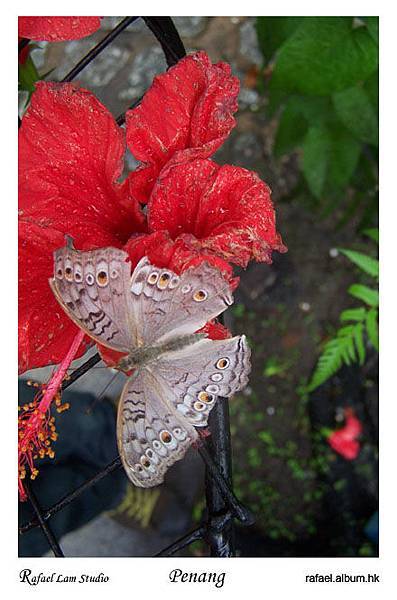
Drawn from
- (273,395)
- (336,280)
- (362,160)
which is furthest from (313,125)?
(273,395)

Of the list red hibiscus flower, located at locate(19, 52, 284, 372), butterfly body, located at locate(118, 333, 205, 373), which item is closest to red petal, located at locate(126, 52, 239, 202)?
red hibiscus flower, located at locate(19, 52, 284, 372)

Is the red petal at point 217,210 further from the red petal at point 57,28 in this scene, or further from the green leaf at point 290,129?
the green leaf at point 290,129

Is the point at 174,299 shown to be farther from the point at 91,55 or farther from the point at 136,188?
the point at 91,55

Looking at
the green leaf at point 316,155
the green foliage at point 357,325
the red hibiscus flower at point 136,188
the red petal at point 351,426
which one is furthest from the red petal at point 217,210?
the red petal at point 351,426

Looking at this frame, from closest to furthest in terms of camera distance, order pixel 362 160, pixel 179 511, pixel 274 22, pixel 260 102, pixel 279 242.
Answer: pixel 279 242 → pixel 274 22 → pixel 362 160 → pixel 179 511 → pixel 260 102

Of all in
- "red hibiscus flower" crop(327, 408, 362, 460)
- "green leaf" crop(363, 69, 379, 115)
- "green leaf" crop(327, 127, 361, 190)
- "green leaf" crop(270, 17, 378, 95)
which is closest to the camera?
"green leaf" crop(270, 17, 378, 95)

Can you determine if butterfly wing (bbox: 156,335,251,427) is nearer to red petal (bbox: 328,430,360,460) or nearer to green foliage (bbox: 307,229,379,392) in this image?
green foliage (bbox: 307,229,379,392)
